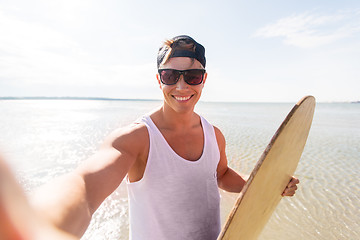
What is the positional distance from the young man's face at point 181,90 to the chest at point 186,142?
20 centimetres

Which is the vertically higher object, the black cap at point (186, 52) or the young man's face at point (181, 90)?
the black cap at point (186, 52)

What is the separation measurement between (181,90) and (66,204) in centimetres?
115

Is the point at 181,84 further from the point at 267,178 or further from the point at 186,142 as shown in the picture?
the point at 267,178

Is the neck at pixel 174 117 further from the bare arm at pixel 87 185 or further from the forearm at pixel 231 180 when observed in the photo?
the forearm at pixel 231 180

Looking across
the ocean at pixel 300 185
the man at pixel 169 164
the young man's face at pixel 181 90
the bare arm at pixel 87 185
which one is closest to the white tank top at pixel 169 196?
the man at pixel 169 164

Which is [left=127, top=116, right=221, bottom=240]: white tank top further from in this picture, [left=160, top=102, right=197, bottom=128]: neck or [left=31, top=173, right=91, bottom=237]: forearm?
[left=31, top=173, right=91, bottom=237]: forearm

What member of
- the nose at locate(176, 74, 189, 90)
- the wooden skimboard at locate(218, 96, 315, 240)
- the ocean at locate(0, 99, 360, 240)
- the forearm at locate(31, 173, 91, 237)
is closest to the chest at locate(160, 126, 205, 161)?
the nose at locate(176, 74, 189, 90)

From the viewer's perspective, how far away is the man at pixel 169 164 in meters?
1.29

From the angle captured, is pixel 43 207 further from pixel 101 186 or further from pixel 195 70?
pixel 195 70

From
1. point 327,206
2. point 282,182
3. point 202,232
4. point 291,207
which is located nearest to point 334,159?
point 327,206

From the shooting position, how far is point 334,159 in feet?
27.0

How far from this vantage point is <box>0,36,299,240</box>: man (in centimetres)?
129

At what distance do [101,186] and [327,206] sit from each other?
5.40 meters

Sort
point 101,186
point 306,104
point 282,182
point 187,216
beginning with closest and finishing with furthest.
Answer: point 101,186 < point 187,216 < point 306,104 < point 282,182
